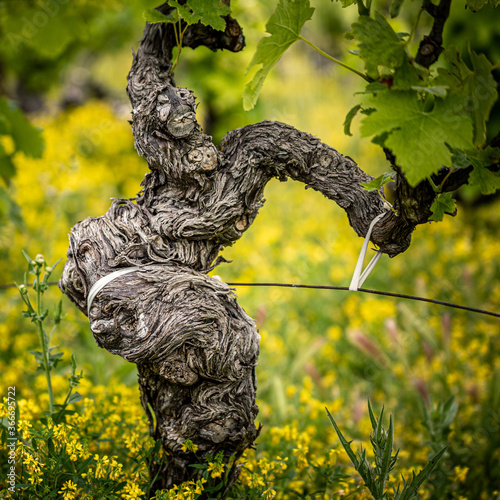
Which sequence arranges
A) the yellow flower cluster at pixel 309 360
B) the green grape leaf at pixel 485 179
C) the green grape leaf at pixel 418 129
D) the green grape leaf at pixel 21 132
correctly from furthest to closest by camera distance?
the green grape leaf at pixel 21 132, the yellow flower cluster at pixel 309 360, the green grape leaf at pixel 485 179, the green grape leaf at pixel 418 129

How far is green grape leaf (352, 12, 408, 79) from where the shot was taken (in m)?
0.97

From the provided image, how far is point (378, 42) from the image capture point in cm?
97

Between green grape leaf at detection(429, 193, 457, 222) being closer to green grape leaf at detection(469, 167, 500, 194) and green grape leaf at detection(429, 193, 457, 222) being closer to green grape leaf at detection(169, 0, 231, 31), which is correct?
green grape leaf at detection(469, 167, 500, 194)

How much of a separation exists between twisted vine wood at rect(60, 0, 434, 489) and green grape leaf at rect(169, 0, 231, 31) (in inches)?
6.9

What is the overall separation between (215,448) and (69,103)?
9571 mm

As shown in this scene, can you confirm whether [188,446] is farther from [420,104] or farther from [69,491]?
[420,104]

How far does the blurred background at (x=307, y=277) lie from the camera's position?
2.34 meters

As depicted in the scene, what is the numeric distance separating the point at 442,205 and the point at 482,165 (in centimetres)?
12

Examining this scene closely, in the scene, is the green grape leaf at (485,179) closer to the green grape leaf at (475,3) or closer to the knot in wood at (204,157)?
the green grape leaf at (475,3)

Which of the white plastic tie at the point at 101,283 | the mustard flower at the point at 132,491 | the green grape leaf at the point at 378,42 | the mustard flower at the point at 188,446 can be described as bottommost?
the mustard flower at the point at 132,491

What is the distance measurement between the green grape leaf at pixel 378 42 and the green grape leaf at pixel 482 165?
0.26 meters

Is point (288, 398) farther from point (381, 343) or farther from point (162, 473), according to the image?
point (162, 473)

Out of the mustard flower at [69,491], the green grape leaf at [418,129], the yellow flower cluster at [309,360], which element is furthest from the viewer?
the yellow flower cluster at [309,360]

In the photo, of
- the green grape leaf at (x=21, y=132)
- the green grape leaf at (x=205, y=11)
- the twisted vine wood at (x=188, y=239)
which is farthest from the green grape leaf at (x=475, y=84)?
the green grape leaf at (x=21, y=132)
